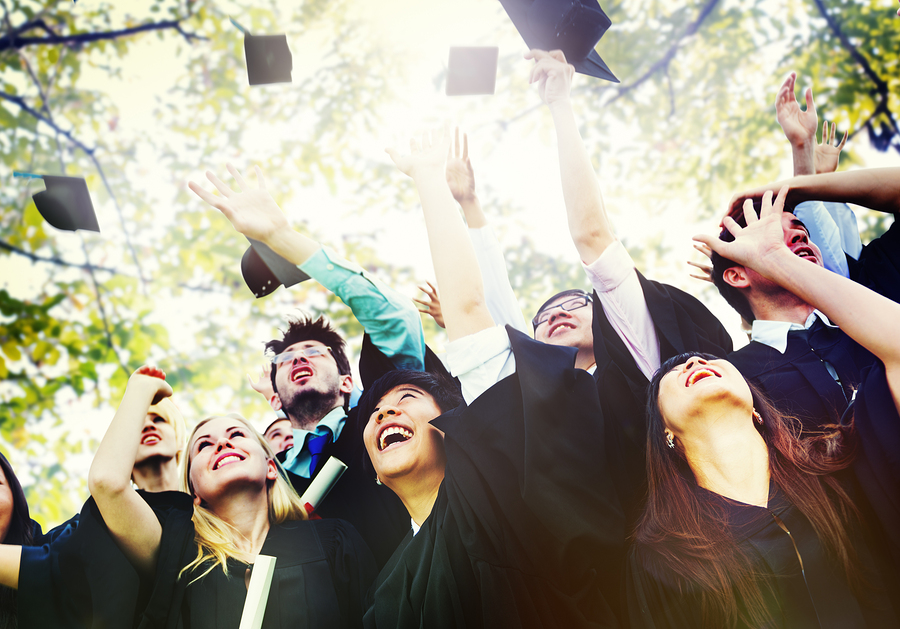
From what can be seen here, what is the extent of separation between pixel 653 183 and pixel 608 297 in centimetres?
197

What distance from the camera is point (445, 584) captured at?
6.71 ft

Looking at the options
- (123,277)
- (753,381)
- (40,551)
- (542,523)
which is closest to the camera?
(542,523)

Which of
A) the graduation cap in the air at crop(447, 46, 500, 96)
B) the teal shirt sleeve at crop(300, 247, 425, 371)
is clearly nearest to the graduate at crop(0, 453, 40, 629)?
the teal shirt sleeve at crop(300, 247, 425, 371)

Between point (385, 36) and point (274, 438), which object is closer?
point (274, 438)

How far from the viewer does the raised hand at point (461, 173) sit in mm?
2707

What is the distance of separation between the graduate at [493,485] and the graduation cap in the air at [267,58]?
4.66 feet

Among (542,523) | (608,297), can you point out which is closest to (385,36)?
(608,297)

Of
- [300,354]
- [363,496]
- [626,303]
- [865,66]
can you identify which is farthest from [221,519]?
[865,66]

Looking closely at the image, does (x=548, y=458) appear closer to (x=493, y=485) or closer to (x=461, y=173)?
(x=493, y=485)

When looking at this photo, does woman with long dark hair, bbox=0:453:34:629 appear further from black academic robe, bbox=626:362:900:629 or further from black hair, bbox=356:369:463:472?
black academic robe, bbox=626:362:900:629

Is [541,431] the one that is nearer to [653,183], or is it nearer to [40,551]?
[40,551]

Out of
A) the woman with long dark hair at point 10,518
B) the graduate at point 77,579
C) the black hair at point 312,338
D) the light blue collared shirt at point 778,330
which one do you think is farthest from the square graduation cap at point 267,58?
the light blue collared shirt at point 778,330

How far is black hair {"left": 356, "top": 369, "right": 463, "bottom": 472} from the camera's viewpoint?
2.43 meters

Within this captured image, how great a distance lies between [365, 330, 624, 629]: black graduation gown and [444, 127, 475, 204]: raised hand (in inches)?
34.2
